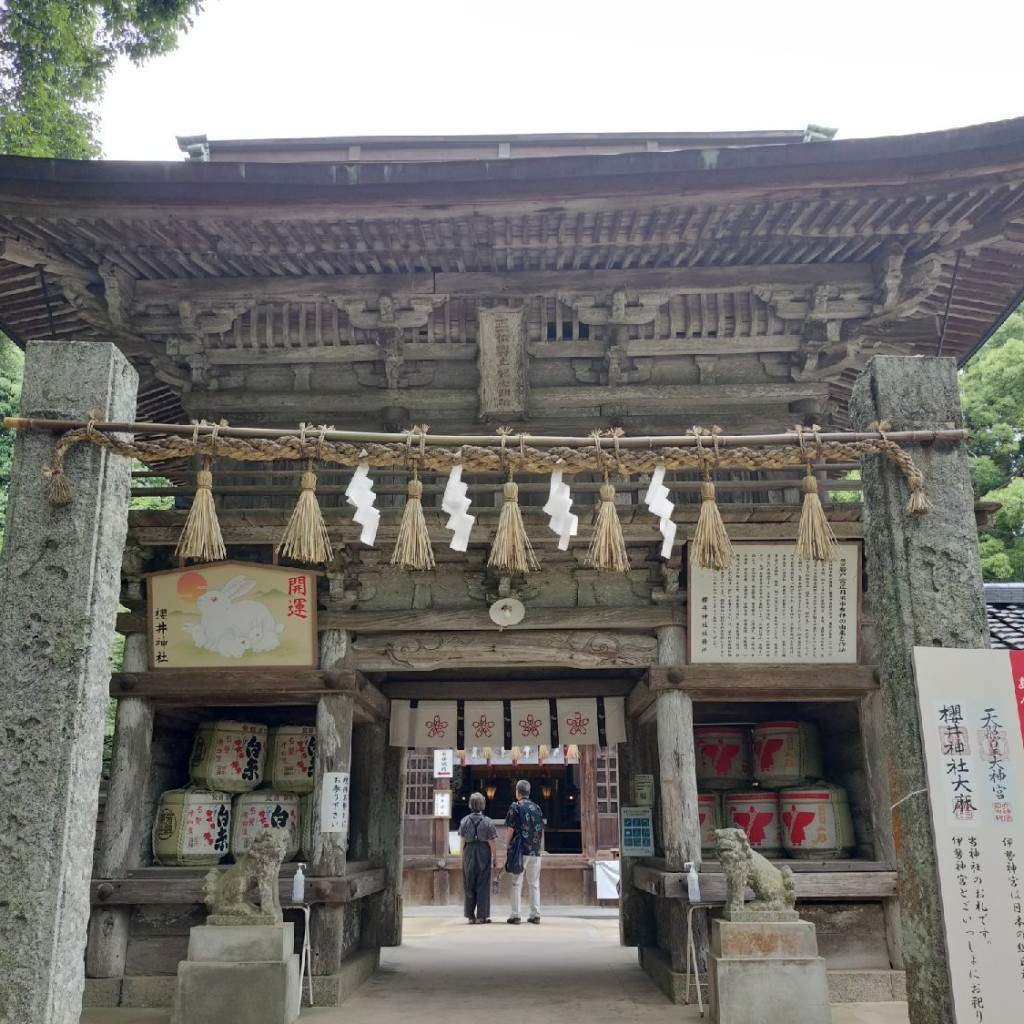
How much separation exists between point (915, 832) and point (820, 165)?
4632mm

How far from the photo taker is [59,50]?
35.9ft

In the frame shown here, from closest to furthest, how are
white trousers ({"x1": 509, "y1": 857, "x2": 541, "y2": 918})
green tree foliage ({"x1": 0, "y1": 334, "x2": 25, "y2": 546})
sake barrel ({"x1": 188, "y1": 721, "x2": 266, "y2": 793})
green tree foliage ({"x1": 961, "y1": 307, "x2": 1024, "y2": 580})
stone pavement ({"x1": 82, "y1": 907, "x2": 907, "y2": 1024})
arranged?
stone pavement ({"x1": 82, "y1": 907, "x2": 907, "y2": 1024}) < sake barrel ({"x1": 188, "y1": 721, "x2": 266, "y2": 793}) < white trousers ({"x1": 509, "y1": 857, "x2": 541, "y2": 918}) < green tree foliage ({"x1": 961, "y1": 307, "x2": 1024, "y2": 580}) < green tree foliage ({"x1": 0, "y1": 334, "x2": 25, "y2": 546})

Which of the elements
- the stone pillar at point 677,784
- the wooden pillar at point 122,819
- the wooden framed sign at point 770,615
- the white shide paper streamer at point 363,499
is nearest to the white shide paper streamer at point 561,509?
the white shide paper streamer at point 363,499

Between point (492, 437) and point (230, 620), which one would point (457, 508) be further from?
point (230, 620)

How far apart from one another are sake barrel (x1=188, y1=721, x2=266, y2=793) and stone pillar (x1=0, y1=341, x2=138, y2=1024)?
3.92m

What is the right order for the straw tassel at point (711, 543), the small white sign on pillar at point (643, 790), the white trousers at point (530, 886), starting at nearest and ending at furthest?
the straw tassel at point (711, 543) < the small white sign on pillar at point (643, 790) < the white trousers at point (530, 886)

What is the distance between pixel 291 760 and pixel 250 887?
232 centimetres

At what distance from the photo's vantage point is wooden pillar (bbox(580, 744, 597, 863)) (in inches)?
645

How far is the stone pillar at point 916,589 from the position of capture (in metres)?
4.59

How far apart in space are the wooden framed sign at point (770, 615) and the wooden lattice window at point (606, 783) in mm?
9311

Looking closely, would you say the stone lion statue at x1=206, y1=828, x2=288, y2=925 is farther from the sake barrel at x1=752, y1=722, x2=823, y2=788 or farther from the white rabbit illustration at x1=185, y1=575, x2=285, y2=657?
the sake barrel at x1=752, y1=722, x2=823, y2=788

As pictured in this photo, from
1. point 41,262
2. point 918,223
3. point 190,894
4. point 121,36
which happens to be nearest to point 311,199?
point 41,262

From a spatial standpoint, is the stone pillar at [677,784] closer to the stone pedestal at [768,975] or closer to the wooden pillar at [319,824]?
the stone pedestal at [768,975]

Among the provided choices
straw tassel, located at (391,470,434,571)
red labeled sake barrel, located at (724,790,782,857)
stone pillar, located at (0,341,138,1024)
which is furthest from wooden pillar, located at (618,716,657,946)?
stone pillar, located at (0,341,138,1024)
